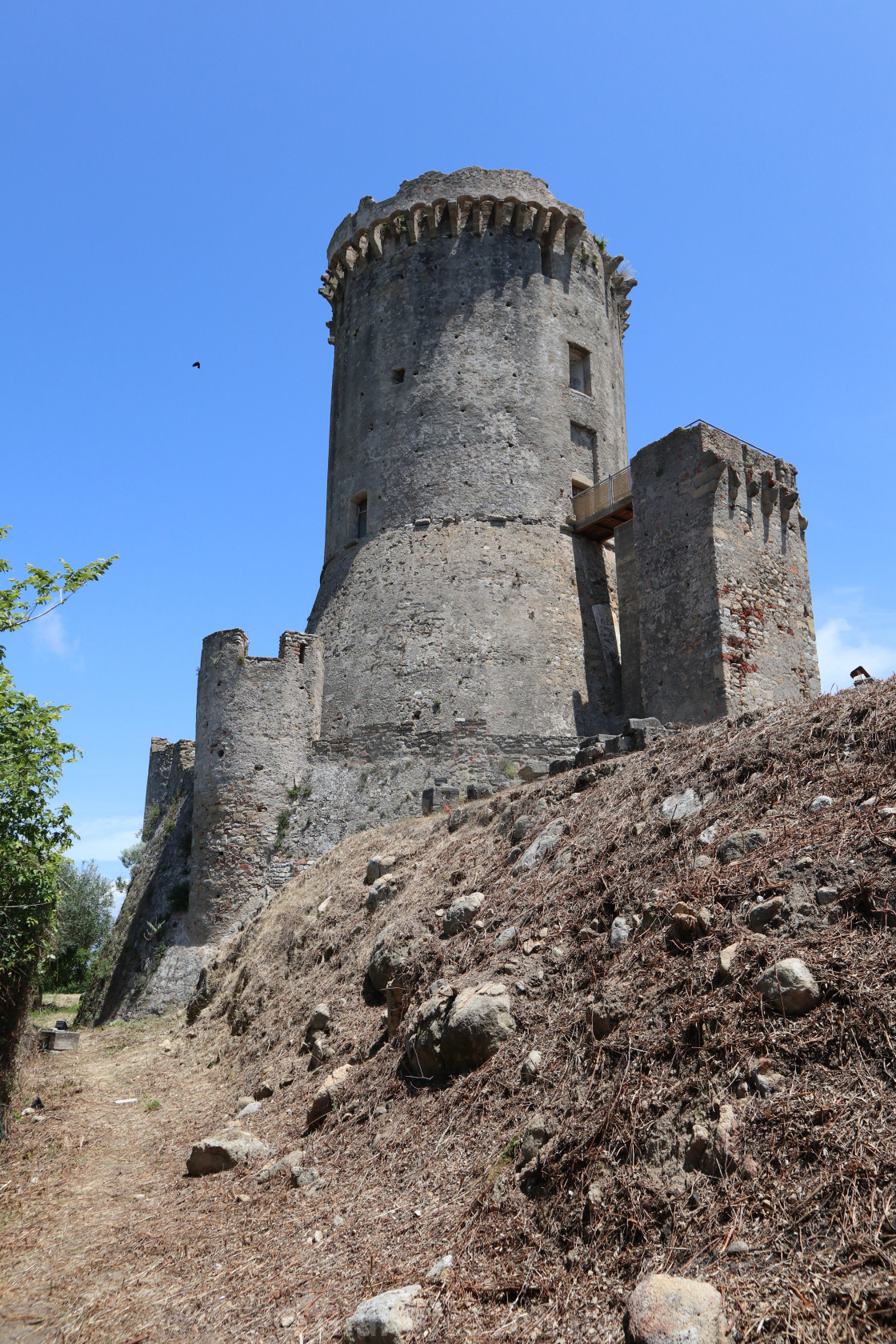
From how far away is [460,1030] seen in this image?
5.97 metres

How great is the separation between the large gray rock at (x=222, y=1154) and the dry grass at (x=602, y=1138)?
188mm

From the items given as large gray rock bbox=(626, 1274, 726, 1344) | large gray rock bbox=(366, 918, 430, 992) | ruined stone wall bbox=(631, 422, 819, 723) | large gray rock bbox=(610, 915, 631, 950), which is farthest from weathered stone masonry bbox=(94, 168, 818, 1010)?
Result: large gray rock bbox=(626, 1274, 726, 1344)

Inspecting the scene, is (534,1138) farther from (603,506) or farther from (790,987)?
(603,506)

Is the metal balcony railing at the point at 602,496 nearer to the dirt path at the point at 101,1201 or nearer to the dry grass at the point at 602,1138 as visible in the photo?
the dry grass at the point at 602,1138

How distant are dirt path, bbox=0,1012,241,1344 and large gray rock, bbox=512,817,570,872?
11.2 feet

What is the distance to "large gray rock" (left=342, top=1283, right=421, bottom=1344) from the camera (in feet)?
12.8

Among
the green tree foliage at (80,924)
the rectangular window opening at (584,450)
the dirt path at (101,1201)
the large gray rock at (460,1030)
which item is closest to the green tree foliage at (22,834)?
the dirt path at (101,1201)

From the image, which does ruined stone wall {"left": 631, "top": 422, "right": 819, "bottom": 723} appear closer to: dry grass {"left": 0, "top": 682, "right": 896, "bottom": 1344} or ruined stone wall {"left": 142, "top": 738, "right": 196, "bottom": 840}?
dry grass {"left": 0, "top": 682, "right": 896, "bottom": 1344}

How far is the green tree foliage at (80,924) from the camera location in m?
29.9

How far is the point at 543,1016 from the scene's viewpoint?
5688 mm

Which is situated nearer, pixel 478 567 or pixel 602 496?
pixel 478 567

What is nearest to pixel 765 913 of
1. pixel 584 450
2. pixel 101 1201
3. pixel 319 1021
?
pixel 319 1021

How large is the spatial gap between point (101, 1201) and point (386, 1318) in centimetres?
413

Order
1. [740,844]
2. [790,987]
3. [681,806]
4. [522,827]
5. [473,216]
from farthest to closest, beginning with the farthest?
1. [473,216]
2. [522,827]
3. [681,806]
4. [740,844]
5. [790,987]
